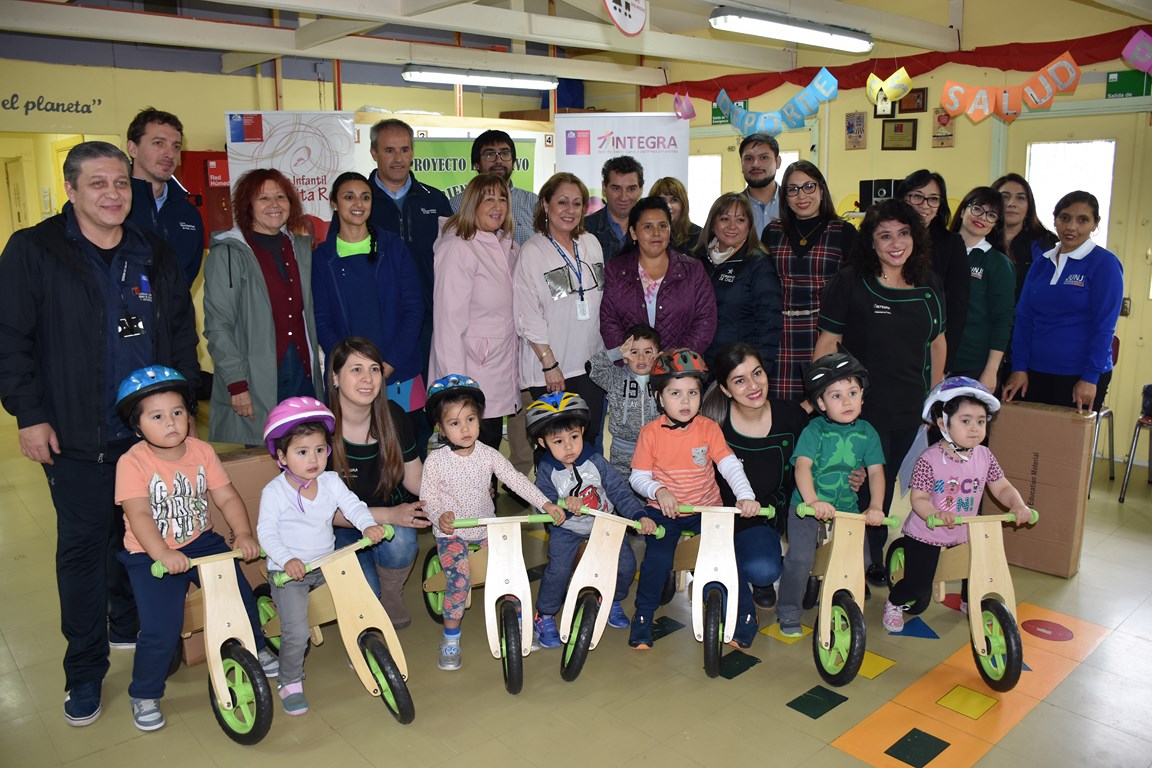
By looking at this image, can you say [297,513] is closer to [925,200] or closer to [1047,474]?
[925,200]

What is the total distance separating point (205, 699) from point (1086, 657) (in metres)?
3.29

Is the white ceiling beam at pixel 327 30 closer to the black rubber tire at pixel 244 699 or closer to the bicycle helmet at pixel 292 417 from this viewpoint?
the bicycle helmet at pixel 292 417

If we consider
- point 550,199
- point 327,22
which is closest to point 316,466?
point 550,199

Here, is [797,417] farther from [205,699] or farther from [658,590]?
[205,699]

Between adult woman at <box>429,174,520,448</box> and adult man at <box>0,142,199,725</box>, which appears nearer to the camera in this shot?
adult man at <box>0,142,199,725</box>

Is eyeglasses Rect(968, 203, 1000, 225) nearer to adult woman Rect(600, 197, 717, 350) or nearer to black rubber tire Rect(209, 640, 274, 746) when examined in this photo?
adult woman Rect(600, 197, 717, 350)

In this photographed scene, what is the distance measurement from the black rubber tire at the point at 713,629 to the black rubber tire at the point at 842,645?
1.16ft

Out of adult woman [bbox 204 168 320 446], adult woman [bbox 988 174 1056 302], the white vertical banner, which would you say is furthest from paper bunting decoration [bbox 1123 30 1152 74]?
the white vertical banner

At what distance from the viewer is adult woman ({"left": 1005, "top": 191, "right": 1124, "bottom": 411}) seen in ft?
14.3

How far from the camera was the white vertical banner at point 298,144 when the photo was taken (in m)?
7.15

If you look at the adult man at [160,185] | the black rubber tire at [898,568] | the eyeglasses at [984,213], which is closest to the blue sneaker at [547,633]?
the black rubber tire at [898,568]

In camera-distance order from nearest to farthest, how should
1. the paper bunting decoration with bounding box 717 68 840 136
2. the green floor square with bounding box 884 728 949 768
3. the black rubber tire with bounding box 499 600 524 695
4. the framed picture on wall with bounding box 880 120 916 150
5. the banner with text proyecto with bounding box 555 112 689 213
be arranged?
the green floor square with bounding box 884 728 949 768, the black rubber tire with bounding box 499 600 524 695, the paper bunting decoration with bounding box 717 68 840 136, the framed picture on wall with bounding box 880 120 916 150, the banner with text proyecto with bounding box 555 112 689 213

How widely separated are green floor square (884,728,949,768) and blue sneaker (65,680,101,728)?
2.62 m

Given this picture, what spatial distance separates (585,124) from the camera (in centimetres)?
766
